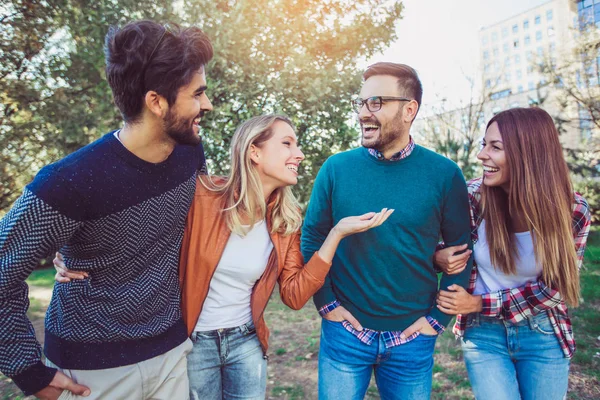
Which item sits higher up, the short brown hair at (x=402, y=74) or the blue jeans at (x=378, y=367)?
the short brown hair at (x=402, y=74)

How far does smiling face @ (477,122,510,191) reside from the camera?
272 centimetres

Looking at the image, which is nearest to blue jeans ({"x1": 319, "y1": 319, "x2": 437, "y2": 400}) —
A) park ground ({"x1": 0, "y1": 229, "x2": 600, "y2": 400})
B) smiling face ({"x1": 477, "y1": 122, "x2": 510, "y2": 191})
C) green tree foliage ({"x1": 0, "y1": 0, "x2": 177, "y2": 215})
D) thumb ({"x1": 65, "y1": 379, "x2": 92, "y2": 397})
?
smiling face ({"x1": 477, "y1": 122, "x2": 510, "y2": 191})

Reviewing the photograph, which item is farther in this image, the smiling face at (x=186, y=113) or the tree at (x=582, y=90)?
the tree at (x=582, y=90)

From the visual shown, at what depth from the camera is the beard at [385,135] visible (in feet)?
8.99

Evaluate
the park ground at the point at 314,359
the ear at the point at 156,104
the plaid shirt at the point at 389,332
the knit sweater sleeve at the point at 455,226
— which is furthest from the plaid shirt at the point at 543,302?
the ear at the point at 156,104

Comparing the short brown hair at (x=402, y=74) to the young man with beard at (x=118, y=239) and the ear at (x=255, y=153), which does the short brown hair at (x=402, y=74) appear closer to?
the ear at (x=255, y=153)

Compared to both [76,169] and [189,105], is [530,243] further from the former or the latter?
[76,169]

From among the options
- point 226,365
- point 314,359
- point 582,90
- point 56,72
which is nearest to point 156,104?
point 226,365

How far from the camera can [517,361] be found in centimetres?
263

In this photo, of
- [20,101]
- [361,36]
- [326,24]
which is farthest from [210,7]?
[20,101]

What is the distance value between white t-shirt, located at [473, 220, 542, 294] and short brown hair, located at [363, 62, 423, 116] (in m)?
1.07

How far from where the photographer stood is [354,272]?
2711 millimetres

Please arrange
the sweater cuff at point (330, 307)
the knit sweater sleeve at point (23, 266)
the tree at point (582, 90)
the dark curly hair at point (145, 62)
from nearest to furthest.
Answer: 1. the knit sweater sleeve at point (23, 266)
2. the dark curly hair at point (145, 62)
3. the sweater cuff at point (330, 307)
4. the tree at point (582, 90)

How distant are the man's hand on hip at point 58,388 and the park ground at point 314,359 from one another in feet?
9.69
